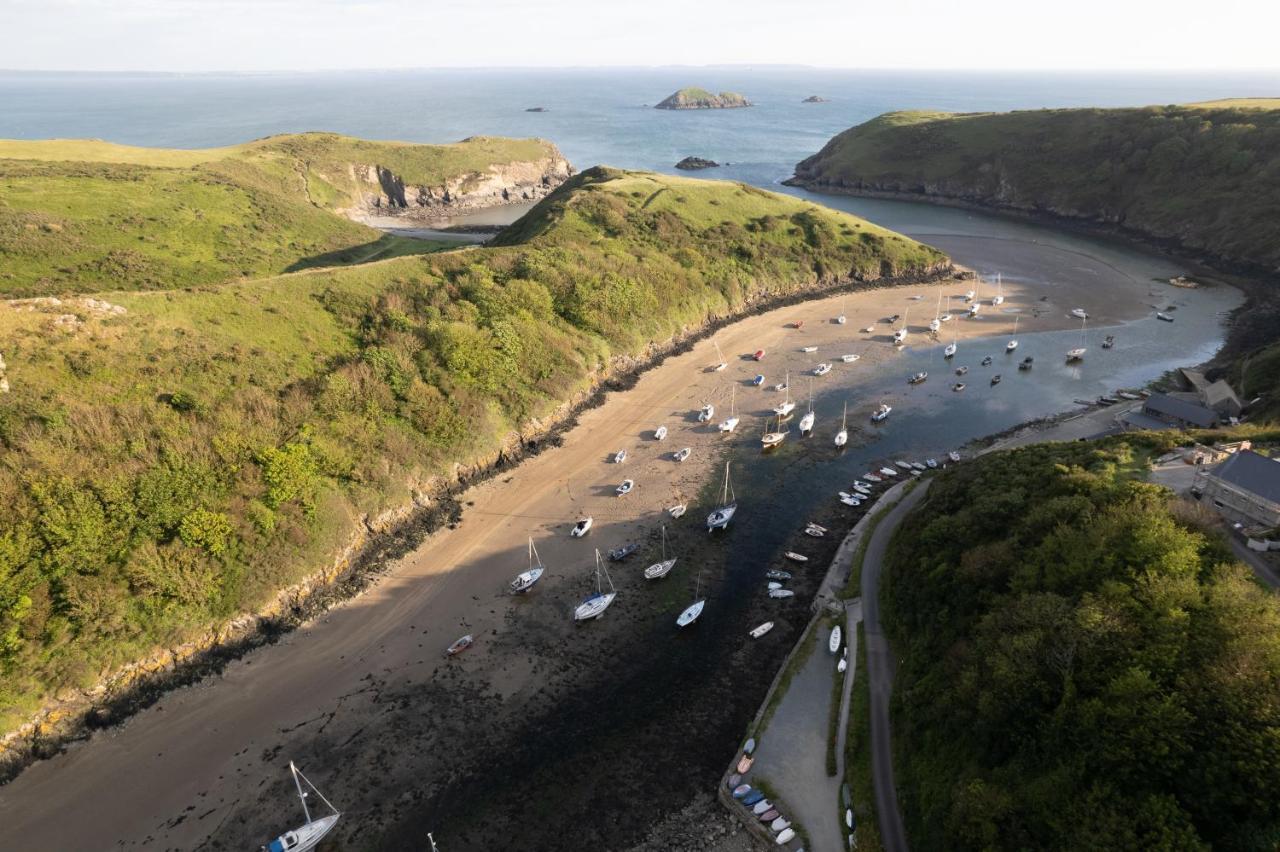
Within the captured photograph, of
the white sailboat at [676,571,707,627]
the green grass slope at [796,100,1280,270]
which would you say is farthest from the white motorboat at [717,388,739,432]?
the green grass slope at [796,100,1280,270]

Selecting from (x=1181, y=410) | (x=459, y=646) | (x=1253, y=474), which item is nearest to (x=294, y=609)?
(x=459, y=646)

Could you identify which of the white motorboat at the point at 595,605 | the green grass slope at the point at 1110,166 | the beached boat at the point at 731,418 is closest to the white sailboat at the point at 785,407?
the beached boat at the point at 731,418

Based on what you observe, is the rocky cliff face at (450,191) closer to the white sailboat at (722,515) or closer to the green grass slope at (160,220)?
the green grass slope at (160,220)

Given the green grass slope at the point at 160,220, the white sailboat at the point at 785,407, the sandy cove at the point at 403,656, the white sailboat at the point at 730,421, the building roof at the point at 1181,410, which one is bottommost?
the sandy cove at the point at 403,656

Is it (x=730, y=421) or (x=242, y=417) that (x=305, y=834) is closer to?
(x=242, y=417)

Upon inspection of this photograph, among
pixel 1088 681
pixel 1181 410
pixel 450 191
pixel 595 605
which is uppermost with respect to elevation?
pixel 450 191

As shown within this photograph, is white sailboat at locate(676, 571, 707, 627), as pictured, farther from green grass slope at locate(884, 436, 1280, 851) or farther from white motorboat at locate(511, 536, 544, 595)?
green grass slope at locate(884, 436, 1280, 851)
